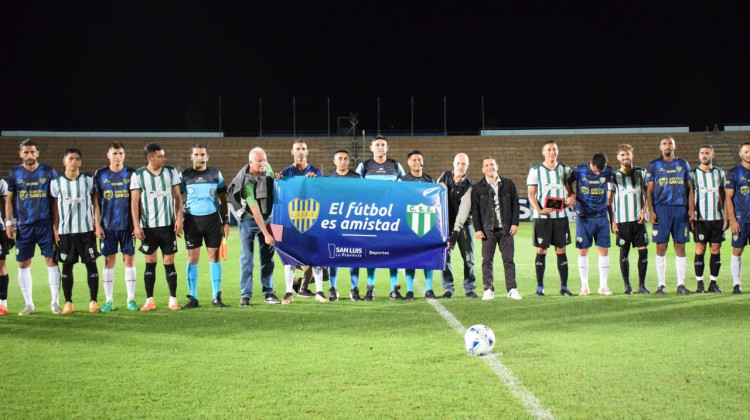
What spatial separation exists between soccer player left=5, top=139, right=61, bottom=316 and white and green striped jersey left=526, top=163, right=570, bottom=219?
593 centimetres

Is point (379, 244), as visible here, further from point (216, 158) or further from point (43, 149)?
point (43, 149)

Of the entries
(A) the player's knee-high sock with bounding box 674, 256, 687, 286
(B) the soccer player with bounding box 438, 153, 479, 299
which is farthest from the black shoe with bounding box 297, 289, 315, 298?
(A) the player's knee-high sock with bounding box 674, 256, 687, 286

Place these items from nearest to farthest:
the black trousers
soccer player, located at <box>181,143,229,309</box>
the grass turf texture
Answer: the grass turf texture
soccer player, located at <box>181,143,229,309</box>
the black trousers

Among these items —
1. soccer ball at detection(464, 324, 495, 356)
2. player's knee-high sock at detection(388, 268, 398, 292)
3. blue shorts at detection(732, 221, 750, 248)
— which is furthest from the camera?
blue shorts at detection(732, 221, 750, 248)

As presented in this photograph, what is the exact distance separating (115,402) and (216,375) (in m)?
0.78

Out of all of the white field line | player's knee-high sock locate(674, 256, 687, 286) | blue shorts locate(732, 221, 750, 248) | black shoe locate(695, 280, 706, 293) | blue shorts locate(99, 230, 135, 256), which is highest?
blue shorts locate(99, 230, 135, 256)

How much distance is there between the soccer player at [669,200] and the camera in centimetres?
859

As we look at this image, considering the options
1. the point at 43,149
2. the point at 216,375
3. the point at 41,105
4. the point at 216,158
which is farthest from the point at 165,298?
the point at 41,105

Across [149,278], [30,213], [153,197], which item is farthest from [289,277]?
[30,213]

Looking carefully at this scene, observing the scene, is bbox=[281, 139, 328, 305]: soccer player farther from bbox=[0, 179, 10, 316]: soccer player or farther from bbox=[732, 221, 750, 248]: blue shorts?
bbox=[732, 221, 750, 248]: blue shorts

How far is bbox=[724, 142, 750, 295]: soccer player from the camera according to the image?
8.52 metres

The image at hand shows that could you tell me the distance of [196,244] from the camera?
782cm

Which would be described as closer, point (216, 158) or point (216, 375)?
point (216, 375)

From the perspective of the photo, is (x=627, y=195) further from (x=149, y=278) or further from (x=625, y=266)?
(x=149, y=278)
